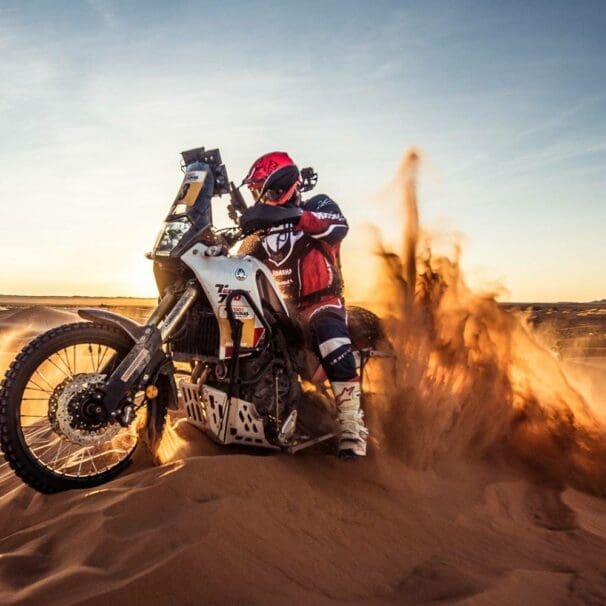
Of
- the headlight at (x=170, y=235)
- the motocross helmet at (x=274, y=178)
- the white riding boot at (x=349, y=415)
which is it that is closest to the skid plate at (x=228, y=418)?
the white riding boot at (x=349, y=415)

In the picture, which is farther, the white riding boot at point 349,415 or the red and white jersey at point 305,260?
the red and white jersey at point 305,260

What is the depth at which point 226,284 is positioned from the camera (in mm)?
4047

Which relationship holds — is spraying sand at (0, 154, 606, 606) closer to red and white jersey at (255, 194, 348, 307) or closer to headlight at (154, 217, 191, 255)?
red and white jersey at (255, 194, 348, 307)

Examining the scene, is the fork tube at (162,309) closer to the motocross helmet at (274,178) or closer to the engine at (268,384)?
the engine at (268,384)

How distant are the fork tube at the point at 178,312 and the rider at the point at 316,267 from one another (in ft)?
3.07

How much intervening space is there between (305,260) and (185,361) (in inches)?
53.0

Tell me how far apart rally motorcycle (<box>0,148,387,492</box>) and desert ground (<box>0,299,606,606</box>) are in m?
0.28

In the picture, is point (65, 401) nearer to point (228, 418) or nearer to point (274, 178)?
point (228, 418)

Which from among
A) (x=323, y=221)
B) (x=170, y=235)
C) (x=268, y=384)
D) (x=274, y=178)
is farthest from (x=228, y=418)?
(x=274, y=178)

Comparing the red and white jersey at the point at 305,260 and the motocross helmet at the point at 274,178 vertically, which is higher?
the motocross helmet at the point at 274,178

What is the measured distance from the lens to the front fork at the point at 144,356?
3.56 meters

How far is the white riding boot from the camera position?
432cm

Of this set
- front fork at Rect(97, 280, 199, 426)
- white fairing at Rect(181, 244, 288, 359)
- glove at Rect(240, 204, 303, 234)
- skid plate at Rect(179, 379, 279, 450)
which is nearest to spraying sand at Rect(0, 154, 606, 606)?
skid plate at Rect(179, 379, 279, 450)

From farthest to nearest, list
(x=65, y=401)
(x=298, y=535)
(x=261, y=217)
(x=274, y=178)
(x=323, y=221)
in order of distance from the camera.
→ 1. (x=274, y=178)
2. (x=323, y=221)
3. (x=261, y=217)
4. (x=65, y=401)
5. (x=298, y=535)
